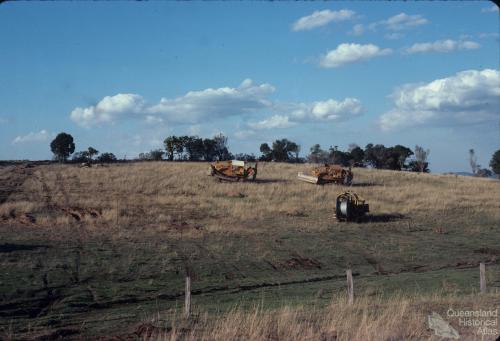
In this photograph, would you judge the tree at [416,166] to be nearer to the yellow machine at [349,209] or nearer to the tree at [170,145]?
the tree at [170,145]

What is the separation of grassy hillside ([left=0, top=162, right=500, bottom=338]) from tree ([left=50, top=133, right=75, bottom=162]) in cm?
3103

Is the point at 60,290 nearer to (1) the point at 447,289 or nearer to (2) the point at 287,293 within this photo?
(2) the point at 287,293

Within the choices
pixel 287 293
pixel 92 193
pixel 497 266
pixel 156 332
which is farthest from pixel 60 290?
pixel 92 193

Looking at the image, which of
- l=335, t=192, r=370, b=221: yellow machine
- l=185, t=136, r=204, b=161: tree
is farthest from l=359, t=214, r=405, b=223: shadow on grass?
l=185, t=136, r=204, b=161: tree

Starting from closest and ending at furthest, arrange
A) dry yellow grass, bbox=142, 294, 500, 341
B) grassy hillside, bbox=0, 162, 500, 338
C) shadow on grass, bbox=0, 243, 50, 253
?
dry yellow grass, bbox=142, 294, 500, 341
grassy hillside, bbox=0, 162, 500, 338
shadow on grass, bbox=0, 243, 50, 253

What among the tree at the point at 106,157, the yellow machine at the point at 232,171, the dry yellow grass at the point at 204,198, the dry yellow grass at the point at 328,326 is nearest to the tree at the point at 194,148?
the tree at the point at 106,157

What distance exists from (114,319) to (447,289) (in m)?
9.03

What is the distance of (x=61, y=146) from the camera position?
259 feet

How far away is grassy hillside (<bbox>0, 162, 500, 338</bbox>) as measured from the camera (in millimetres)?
15133

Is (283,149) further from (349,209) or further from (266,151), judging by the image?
(349,209)

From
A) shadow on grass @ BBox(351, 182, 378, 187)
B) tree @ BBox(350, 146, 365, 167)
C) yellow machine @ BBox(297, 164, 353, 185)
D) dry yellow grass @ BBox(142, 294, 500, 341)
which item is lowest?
dry yellow grass @ BBox(142, 294, 500, 341)

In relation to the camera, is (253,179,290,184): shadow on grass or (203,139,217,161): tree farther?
(203,139,217,161): tree

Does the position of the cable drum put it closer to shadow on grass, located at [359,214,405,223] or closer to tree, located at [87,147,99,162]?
shadow on grass, located at [359,214,405,223]

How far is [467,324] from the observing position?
9.55 m
